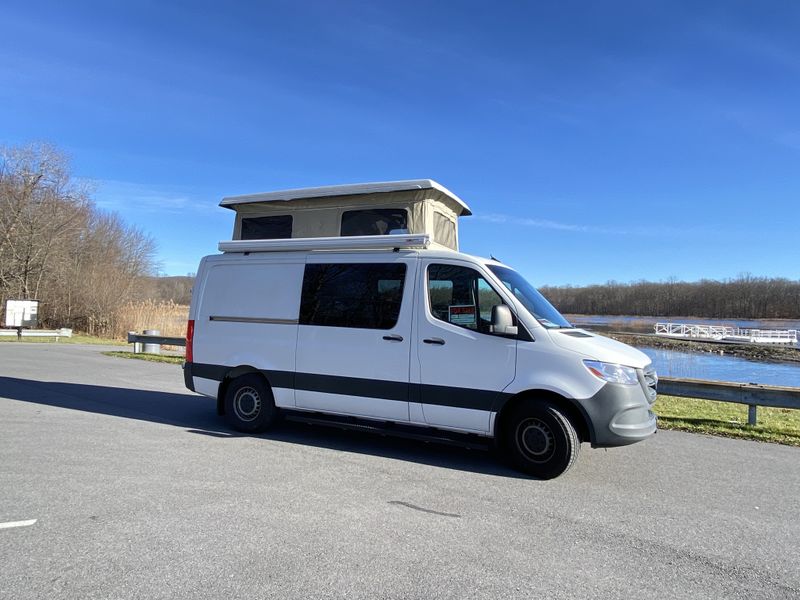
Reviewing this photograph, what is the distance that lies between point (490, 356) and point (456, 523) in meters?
1.88

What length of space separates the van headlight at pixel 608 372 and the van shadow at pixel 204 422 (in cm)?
130

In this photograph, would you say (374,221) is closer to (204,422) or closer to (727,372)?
(204,422)

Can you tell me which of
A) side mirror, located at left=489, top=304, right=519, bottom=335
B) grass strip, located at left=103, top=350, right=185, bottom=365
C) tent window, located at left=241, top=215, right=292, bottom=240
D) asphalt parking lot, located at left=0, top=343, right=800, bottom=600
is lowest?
asphalt parking lot, located at left=0, top=343, right=800, bottom=600

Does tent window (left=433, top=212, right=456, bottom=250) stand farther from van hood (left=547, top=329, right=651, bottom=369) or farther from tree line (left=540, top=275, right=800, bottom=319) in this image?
tree line (left=540, top=275, right=800, bottom=319)

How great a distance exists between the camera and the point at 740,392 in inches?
314

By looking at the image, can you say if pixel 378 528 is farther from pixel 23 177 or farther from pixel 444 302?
pixel 23 177

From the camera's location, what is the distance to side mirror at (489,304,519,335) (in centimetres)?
537

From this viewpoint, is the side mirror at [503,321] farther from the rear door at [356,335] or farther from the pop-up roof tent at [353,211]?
the pop-up roof tent at [353,211]

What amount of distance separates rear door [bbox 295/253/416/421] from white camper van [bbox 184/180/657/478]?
0.02 meters

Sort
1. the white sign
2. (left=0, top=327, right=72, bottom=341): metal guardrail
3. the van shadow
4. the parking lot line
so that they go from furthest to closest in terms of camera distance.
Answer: the white sign, (left=0, top=327, right=72, bottom=341): metal guardrail, the van shadow, the parking lot line

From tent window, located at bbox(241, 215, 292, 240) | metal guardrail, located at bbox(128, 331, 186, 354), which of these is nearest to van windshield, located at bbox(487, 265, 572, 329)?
tent window, located at bbox(241, 215, 292, 240)

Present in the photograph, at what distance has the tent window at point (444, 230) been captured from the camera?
7.32 m

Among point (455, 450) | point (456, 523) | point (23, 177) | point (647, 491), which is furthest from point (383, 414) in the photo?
point (23, 177)

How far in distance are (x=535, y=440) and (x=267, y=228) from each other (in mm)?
4903
